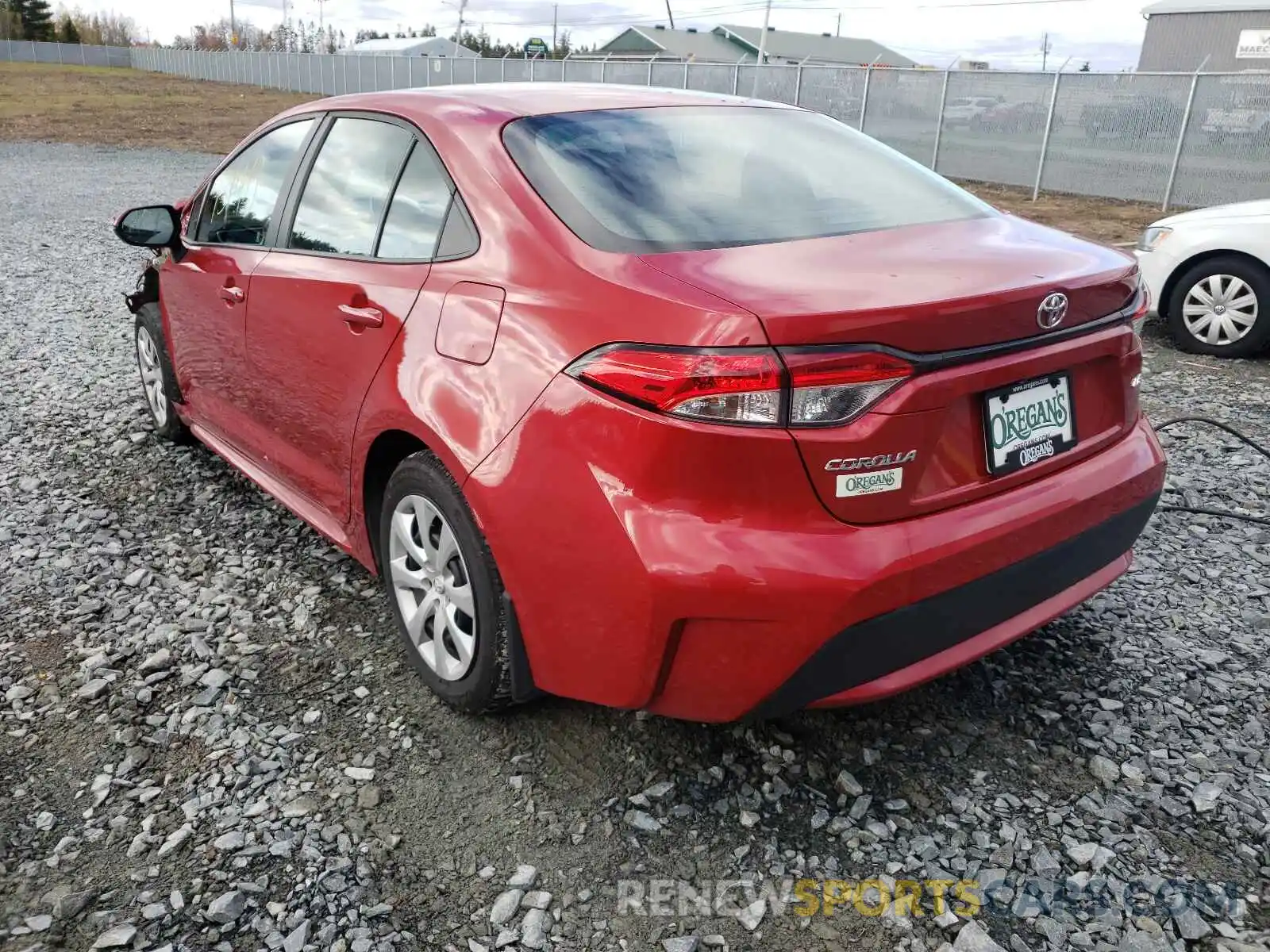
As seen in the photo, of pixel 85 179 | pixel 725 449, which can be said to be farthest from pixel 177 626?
pixel 85 179

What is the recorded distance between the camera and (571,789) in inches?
99.0

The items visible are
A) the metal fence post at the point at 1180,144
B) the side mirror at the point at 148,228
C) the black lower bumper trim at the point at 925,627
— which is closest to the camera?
the black lower bumper trim at the point at 925,627

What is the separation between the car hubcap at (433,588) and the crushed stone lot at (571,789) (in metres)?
0.19

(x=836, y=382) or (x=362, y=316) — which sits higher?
(x=836, y=382)

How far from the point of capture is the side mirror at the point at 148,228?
13.2 ft

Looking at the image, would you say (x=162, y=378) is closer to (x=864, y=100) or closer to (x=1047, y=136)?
(x=1047, y=136)

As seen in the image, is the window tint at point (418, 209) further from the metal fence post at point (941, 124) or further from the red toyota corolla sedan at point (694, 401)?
the metal fence post at point (941, 124)

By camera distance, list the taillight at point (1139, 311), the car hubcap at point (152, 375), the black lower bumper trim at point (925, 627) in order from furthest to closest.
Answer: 1. the car hubcap at point (152, 375)
2. the taillight at point (1139, 311)
3. the black lower bumper trim at point (925, 627)

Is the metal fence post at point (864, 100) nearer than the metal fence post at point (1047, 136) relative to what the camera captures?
No

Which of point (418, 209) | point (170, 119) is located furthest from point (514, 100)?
point (170, 119)

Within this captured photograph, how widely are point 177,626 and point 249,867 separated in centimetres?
122

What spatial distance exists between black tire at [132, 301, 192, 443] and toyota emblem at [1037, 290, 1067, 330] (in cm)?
364

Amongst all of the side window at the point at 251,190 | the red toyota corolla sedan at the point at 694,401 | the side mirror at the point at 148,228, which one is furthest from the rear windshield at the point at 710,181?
the side mirror at the point at 148,228

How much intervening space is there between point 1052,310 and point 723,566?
94cm
